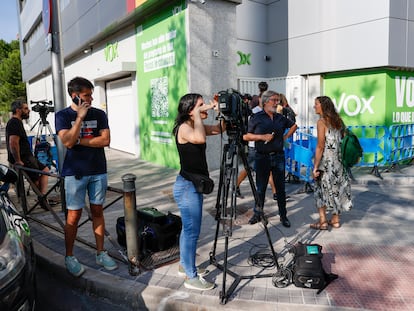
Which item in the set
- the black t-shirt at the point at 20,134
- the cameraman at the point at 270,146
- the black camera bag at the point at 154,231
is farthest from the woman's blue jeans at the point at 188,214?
the black t-shirt at the point at 20,134

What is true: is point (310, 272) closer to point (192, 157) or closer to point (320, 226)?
point (192, 157)

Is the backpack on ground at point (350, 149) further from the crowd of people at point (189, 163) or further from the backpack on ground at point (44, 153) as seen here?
the backpack on ground at point (44, 153)

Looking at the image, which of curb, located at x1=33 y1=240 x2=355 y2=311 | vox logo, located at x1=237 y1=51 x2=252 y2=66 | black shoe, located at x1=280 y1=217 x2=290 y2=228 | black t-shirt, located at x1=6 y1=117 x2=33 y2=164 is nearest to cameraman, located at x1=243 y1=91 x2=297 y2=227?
black shoe, located at x1=280 y1=217 x2=290 y2=228

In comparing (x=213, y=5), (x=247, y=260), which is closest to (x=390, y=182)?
(x=247, y=260)

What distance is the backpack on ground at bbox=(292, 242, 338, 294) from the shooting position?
10.8 ft

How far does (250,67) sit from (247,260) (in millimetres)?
8821

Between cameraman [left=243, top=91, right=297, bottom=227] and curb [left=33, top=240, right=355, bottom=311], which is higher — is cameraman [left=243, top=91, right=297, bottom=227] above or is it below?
above

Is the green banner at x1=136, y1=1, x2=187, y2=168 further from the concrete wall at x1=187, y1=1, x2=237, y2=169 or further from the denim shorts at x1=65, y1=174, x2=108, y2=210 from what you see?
the denim shorts at x1=65, y1=174, x2=108, y2=210

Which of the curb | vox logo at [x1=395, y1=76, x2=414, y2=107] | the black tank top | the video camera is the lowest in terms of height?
the curb

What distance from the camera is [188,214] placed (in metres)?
3.21

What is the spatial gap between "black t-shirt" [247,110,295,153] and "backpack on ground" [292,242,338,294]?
5.68 ft

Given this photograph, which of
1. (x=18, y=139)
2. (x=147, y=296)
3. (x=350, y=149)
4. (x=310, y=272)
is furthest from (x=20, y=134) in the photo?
(x=350, y=149)

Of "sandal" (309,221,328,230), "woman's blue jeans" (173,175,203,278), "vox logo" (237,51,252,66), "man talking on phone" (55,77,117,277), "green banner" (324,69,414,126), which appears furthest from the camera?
"vox logo" (237,51,252,66)

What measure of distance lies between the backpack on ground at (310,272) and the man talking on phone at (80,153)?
2.00 metres
